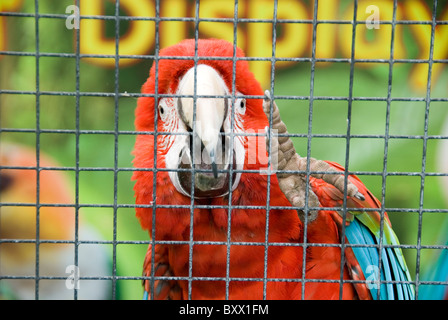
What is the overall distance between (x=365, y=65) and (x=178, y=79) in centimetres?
75

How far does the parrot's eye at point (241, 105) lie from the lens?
1.16 m

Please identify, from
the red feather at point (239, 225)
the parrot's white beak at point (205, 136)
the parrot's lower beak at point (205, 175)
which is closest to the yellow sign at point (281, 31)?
the red feather at point (239, 225)

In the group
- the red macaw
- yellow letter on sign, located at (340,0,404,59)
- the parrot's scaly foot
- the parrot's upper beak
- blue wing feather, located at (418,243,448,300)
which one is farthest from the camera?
blue wing feather, located at (418,243,448,300)

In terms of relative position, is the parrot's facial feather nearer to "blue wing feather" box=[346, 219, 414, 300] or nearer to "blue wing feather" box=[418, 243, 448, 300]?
"blue wing feather" box=[346, 219, 414, 300]

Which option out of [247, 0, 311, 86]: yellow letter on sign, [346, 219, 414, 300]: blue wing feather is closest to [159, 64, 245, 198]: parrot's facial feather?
[346, 219, 414, 300]: blue wing feather

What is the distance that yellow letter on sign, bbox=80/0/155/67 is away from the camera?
1520 millimetres

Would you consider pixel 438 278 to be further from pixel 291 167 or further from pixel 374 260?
pixel 291 167

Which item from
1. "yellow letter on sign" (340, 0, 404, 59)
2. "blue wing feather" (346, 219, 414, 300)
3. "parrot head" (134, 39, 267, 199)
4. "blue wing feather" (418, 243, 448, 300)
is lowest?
"blue wing feather" (418, 243, 448, 300)

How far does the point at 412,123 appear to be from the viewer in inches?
63.6

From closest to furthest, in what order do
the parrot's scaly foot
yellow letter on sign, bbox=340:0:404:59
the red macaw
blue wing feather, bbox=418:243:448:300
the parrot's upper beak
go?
1. the parrot's scaly foot
2. the parrot's upper beak
3. the red macaw
4. yellow letter on sign, bbox=340:0:404:59
5. blue wing feather, bbox=418:243:448:300

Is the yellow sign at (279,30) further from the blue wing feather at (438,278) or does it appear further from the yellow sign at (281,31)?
the blue wing feather at (438,278)

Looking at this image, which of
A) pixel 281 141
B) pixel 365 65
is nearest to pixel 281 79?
pixel 365 65

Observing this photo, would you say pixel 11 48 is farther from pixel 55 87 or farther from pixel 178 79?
pixel 178 79

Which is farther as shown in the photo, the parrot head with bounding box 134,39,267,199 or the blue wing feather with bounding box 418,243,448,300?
the blue wing feather with bounding box 418,243,448,300
